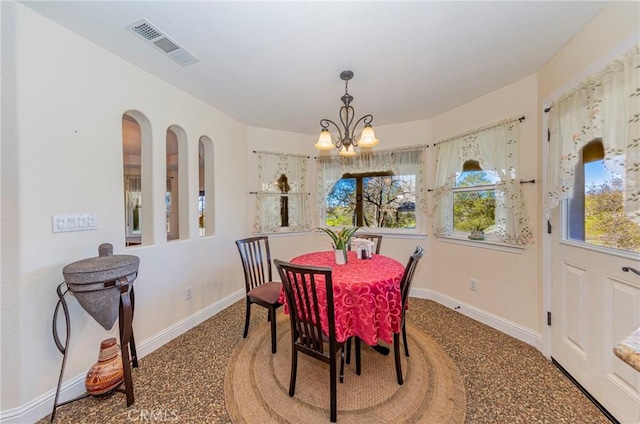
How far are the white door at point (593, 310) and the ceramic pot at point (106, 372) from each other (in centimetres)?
315

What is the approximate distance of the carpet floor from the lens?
1476mm

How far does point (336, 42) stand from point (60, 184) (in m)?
2.13

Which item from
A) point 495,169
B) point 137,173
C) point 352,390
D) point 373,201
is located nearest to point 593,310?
point 495,169

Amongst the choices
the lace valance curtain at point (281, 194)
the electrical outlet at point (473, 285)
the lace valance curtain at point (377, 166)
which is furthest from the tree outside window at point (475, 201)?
the lace valance curtain at point (281, 194)

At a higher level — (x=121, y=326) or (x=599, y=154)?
(x=599, y=154)

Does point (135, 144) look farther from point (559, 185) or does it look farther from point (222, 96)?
point (559, 185)

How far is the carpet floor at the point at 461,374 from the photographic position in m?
1.48

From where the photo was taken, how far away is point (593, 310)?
161cm

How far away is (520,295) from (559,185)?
1.13 meters

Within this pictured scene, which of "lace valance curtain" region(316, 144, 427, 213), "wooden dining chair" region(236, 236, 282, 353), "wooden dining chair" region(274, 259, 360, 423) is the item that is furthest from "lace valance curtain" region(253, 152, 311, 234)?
"wooden dining chair" region(274, 259, 360, 423)

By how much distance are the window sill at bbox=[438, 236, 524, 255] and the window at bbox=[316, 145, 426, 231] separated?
18.6 inches

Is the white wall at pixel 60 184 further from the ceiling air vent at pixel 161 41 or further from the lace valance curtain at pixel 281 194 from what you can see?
the lace valance curtain at pixel 281 194

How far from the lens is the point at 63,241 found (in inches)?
62.9

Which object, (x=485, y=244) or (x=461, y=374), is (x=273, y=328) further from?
(x=485, y=244)
